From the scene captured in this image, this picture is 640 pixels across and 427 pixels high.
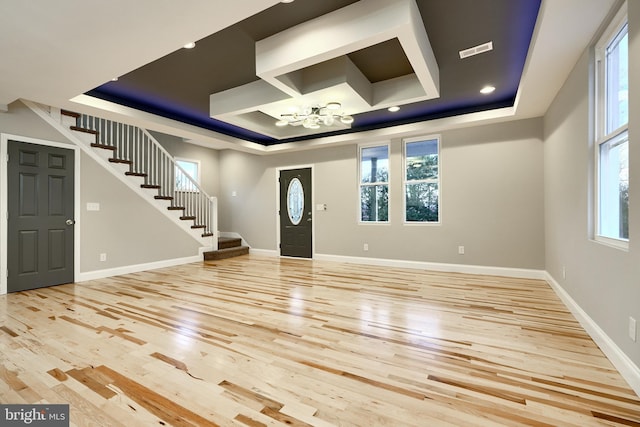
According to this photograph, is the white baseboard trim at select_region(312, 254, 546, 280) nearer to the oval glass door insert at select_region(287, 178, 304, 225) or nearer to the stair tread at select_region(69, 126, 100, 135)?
the oval glass door insert at select_region(287, 178, 304, 225)

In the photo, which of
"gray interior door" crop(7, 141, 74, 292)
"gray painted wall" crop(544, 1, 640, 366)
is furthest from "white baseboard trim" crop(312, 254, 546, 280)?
"gray interior door" crop(7, 141, 74, 292)

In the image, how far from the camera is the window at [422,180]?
5660 mm

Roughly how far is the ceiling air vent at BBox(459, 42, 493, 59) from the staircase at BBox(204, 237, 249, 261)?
6028 millimetres

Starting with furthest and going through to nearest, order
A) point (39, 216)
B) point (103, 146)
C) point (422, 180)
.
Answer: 1. point (422, 180)
2. point (103, 146)
3. point (39, 216)

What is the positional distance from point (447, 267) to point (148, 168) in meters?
6.35

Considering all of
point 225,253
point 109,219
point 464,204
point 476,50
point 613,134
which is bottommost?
point 225,253

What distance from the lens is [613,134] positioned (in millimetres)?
2297

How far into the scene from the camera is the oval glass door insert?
23.5 ft

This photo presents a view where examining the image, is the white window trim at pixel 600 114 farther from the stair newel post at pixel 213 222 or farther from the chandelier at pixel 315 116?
the stair newel post at pixel 213 222

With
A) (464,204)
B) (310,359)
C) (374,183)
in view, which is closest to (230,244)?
(374,183)

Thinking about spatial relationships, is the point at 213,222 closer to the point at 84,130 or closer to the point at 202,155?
the point at 202,155

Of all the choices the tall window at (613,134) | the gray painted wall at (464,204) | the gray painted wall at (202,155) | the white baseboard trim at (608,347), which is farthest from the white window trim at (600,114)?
the gray painted wall at (202,155)

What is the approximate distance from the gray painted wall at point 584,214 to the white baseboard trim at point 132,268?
6.58 m

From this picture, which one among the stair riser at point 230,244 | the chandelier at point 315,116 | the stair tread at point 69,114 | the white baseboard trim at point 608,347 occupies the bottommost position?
the white baseboard trim at point 608,347
